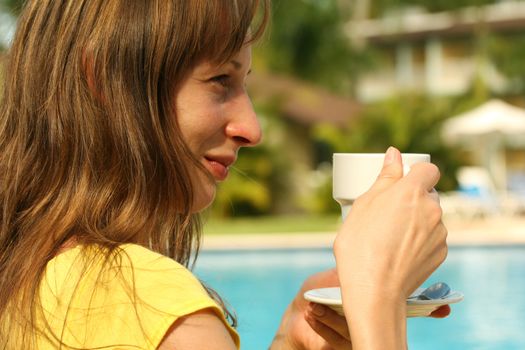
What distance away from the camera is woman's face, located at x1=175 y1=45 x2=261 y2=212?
49.4 inches

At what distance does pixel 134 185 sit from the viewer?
3.92ft

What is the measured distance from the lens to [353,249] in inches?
42.9

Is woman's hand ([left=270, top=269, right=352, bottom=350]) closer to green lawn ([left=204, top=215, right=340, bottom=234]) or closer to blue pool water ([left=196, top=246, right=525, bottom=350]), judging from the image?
blue pool water ([left=196, top=246, right=525, bottom=350])

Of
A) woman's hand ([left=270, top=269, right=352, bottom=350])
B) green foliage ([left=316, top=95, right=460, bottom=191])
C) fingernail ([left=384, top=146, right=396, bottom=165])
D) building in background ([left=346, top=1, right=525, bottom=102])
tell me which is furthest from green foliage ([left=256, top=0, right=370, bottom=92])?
fingernail ([left=384, top=146, right=396, bottom=165])

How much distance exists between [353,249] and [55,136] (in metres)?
0.44

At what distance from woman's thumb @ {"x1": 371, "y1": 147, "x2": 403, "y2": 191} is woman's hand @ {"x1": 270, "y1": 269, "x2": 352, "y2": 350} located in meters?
0.28

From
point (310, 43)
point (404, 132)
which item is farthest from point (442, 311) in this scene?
point (310, 43)

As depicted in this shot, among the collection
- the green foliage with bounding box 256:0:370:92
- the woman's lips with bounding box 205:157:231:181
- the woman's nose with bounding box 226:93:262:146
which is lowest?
the woman's lips with bounding box 205:157:231:181

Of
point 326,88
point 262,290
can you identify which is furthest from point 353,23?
point 262,290

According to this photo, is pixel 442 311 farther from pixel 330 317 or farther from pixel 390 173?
pixel 390 173

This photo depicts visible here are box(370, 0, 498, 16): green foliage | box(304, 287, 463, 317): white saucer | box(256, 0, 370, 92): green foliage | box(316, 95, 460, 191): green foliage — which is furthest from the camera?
box(370, 0, 498, 16): green foliage

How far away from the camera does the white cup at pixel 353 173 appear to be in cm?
138

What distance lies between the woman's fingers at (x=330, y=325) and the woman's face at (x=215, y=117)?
0.24m

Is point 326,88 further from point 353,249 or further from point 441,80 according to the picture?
point 353,249
